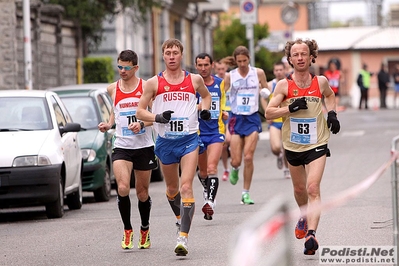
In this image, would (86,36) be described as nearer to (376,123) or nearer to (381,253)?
(376,123)

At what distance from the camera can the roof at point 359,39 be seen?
76.2m

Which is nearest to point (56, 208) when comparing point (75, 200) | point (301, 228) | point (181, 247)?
point (75, 200)

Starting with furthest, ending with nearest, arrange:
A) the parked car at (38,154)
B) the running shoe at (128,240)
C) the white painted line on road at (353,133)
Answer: the white painted line on road at (353,133) < the parked car at (38,154) < the running shoe at (128,240)

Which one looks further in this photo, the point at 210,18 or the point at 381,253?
the point at 210,18

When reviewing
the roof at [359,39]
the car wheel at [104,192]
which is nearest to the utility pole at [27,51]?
the car wheel at [104,192]

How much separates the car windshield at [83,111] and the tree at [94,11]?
12.6 metres

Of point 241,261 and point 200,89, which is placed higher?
point 200,89

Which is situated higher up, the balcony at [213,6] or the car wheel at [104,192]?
the balcony at [213,6]

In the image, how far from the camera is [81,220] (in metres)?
13.7

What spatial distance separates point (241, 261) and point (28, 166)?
9085 mm

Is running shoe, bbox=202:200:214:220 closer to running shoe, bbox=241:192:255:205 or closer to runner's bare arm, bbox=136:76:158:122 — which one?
running shoe, bbox=241:192:255:205

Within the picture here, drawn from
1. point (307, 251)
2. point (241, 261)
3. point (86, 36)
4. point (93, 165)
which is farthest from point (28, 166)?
point (86, 36)

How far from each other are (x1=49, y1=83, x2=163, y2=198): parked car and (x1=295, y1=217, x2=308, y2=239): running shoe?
6.22 meters

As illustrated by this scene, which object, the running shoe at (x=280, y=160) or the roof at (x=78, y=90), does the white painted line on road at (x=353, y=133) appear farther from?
the roof at (x=78, y=90)
